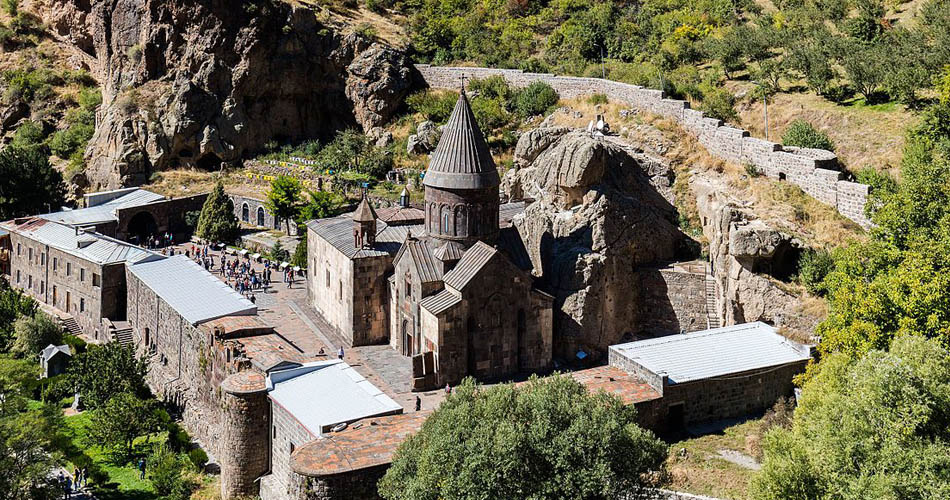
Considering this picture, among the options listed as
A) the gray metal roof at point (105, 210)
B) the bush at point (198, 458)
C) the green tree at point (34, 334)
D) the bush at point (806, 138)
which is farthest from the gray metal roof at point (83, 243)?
the bush at point (806, 138)

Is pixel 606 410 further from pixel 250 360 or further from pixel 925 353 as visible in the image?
pixel 250 360

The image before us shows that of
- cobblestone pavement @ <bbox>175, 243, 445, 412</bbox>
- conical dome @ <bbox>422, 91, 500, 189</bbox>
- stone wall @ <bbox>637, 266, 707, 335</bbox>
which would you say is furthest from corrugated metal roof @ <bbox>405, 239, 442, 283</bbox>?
stone wall @ <bbox>637, 266, 707, 335</bbox>

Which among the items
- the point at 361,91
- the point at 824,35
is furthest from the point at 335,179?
the point at 824,35

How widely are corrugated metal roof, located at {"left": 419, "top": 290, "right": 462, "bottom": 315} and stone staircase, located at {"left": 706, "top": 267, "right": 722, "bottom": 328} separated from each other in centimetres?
975

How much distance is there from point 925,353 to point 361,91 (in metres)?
47.7

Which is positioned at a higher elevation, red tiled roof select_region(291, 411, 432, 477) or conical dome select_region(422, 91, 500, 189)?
conical dome select_region(422, 91, 500, 189)

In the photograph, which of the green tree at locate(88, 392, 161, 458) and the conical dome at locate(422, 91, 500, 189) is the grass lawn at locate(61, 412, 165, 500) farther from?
the conical dome at locate(422, 91, 500, 189)

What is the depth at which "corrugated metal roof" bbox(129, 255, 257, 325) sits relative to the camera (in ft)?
119

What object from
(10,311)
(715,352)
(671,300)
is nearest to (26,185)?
(10,311)

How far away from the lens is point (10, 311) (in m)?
41.8

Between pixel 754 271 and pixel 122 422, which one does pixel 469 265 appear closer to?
pixel 754 271

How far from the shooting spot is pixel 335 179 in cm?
5347

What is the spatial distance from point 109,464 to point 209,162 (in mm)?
31207

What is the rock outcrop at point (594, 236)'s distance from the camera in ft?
113
